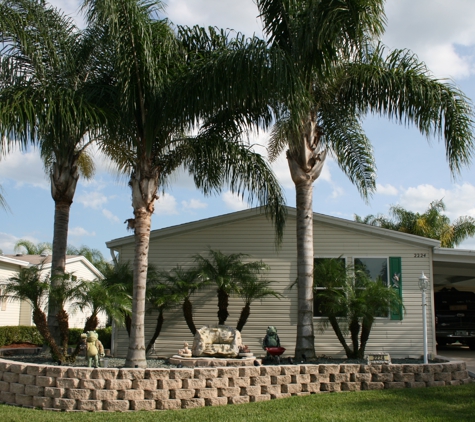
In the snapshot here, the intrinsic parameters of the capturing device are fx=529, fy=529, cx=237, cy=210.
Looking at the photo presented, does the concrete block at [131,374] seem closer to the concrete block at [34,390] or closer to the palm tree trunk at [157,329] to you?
the concrete block at [34,390]

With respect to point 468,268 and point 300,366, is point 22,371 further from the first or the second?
point 468,268

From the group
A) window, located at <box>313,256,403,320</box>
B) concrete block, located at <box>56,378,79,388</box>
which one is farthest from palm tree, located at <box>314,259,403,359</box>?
concrete block, located at <box>56,378,79,388</box>

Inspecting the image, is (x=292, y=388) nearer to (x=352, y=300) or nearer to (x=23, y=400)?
(x=352, y=300)

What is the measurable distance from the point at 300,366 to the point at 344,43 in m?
5.97

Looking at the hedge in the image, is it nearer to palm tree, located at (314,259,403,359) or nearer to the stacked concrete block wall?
palm tree, located at (314,259,403,359)

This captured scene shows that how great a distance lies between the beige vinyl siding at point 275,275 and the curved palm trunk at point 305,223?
252cm

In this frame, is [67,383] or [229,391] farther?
[229,391]

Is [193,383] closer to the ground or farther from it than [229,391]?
farther from it

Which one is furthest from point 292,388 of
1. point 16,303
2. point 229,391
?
point 16,303

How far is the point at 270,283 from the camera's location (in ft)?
45.0

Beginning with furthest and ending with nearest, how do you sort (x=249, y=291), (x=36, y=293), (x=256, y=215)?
(x=256, y=215) < (x=249, y=291) < (x=36, y=293)

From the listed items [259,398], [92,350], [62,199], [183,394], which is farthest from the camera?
[62,199]

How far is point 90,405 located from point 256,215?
7.34m

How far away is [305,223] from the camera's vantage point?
35.7ft
